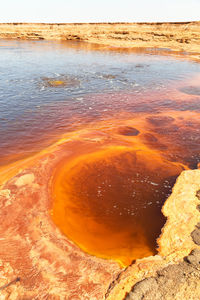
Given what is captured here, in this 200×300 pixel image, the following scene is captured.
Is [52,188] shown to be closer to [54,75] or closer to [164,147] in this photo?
[164,147]

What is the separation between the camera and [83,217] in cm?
509

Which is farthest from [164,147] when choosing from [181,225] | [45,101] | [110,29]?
[110,29]

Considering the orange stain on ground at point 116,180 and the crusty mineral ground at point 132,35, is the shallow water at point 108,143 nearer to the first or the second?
the orange stain on ground at point 116,180

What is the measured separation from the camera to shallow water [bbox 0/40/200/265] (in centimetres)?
488

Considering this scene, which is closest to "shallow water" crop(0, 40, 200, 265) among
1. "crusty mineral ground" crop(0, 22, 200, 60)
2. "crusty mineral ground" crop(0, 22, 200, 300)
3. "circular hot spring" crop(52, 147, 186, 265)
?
"circular hot spring" crop(52, 147, 186, 265)

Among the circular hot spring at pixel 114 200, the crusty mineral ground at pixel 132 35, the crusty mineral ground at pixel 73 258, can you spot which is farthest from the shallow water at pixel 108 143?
the crusty mineral ground at pixel 132 35

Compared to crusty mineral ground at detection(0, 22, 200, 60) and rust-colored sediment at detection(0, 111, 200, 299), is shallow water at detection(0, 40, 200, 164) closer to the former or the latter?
rust-colored sediment at detection(0, 111, 200, 299)

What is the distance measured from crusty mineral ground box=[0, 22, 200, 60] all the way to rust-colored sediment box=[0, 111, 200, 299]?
1460 inches

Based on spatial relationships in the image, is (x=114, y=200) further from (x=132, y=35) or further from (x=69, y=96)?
(x=132, y=35)

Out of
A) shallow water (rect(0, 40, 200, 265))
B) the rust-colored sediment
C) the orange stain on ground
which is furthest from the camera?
shallow water (rect(0, 40, 200, 265))

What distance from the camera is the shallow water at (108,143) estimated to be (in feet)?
16.0

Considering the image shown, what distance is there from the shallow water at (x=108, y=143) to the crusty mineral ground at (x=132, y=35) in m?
29.5

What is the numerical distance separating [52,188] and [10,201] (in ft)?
3.70

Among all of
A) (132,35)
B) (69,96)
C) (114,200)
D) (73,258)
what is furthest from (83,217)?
(132,35)
